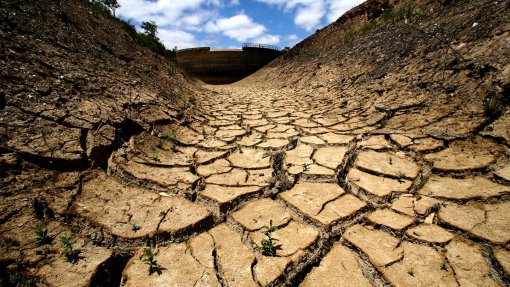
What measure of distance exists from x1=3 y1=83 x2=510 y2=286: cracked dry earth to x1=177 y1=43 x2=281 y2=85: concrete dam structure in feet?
31.5

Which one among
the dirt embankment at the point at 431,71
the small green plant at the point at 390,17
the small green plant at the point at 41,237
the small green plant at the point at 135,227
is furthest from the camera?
the small green plant at the point at 390,17

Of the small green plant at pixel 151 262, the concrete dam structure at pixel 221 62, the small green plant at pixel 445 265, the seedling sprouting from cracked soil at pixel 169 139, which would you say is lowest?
the small green plant at pixel 151 262

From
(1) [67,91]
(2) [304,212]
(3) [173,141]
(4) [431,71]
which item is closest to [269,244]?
(2) [304,212]

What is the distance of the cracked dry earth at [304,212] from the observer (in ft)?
3.32

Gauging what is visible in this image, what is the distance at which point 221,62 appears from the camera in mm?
11133

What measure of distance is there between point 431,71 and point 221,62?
9.49 meters

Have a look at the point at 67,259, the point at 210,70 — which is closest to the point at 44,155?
the point at 67,259

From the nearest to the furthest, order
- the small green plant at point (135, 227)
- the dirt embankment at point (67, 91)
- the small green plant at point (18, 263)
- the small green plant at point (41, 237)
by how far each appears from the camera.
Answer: the small green plant at point (18, 263)
the small green plant at point (41, 237)
the small green plant at point (135, 227)
the dirt embankment at point (67, 91)

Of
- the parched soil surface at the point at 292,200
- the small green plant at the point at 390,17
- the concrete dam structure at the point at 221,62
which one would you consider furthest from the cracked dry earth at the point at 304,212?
the concrete dam structure at the point at 221,62

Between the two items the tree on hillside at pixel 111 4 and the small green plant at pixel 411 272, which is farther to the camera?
the tree on hillside at pixel 111 4

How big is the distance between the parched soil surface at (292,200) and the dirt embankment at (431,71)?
2 cm

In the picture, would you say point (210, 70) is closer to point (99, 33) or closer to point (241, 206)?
point (99, 33)

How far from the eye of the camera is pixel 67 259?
1.01 metres

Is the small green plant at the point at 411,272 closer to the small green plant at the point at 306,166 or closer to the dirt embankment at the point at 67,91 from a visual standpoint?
the small green plant at the point at 306,166
